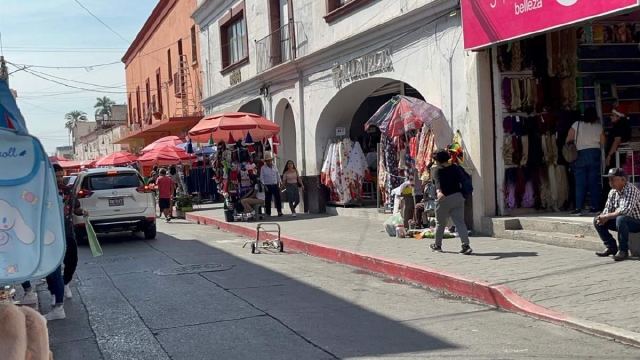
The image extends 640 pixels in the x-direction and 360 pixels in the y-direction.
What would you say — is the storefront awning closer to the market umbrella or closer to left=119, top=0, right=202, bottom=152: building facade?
left=119, top=0, right=202, bottom=152: building facade

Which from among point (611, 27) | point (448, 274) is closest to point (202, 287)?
point (448, 274)

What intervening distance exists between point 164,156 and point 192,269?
44.2ft

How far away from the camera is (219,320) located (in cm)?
728

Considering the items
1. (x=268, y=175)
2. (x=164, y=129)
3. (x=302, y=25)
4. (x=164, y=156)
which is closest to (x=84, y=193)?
(x=268, y=175)

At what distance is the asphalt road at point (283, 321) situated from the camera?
6008mm

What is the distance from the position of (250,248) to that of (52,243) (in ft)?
32.3

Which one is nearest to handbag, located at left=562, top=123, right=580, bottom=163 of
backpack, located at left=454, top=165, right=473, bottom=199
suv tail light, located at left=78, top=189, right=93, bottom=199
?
A: backpack, located at left=454, top=165, right=473, bottom=199

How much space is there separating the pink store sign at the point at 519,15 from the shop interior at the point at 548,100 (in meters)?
0.74

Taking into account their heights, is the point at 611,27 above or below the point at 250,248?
above

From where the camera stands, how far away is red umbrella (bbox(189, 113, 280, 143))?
17.7 m

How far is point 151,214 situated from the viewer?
15.5 m

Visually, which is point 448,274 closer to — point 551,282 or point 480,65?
point 551,282

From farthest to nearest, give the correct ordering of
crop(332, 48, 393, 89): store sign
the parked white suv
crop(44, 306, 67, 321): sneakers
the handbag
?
crop(332, 48, 393, 89): store sign, the parked white suv, the handbag, crop(44, 306, 67, 321): sneakers

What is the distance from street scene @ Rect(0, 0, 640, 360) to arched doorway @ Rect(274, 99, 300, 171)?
0.08 m
